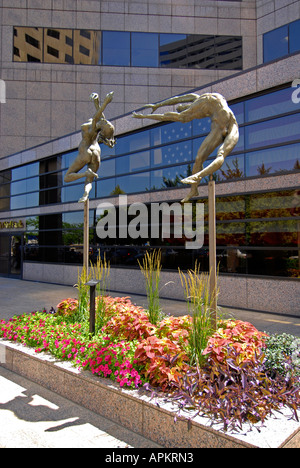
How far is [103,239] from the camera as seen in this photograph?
14609 millimetres

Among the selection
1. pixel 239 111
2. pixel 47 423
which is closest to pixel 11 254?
pixel 239 111

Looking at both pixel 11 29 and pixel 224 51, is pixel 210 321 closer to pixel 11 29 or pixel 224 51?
pixel 224 51

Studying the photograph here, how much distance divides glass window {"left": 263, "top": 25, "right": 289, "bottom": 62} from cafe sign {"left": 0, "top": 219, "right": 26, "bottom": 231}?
55.4ft

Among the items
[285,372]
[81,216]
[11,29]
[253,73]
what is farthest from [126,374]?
[11,29]

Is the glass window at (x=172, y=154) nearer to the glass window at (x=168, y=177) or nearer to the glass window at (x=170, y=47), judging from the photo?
the glass window at (x=168, y=177)

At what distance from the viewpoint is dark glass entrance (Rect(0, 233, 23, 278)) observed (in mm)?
19812

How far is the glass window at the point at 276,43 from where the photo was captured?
18.9 metres

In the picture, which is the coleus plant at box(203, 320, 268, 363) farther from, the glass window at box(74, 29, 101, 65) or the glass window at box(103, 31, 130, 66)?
the glass window at box(74, 29, 101, 65)

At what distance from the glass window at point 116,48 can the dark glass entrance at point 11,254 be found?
464 inches

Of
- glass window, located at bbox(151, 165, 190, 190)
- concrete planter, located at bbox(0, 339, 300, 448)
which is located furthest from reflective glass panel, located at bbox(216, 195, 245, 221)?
concrete planter, located at bbox(0, 339, 300, 448)

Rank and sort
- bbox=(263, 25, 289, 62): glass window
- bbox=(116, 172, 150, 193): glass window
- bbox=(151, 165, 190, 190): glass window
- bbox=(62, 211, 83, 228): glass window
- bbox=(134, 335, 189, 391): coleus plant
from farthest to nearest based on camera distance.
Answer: bbox=(263, 25, 289, 62): glass window < bbox=(62, 211, 83, 228): glass window < bbox=(116, 172, 150, 193): glass window < bbox=(151, 165, 190, 190): glass window < bbox=(134, 335, 189, 391): coleus plant

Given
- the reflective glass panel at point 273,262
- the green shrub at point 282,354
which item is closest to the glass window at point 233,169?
the reflective glass panel at point 273,262

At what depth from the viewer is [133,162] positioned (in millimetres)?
13602
